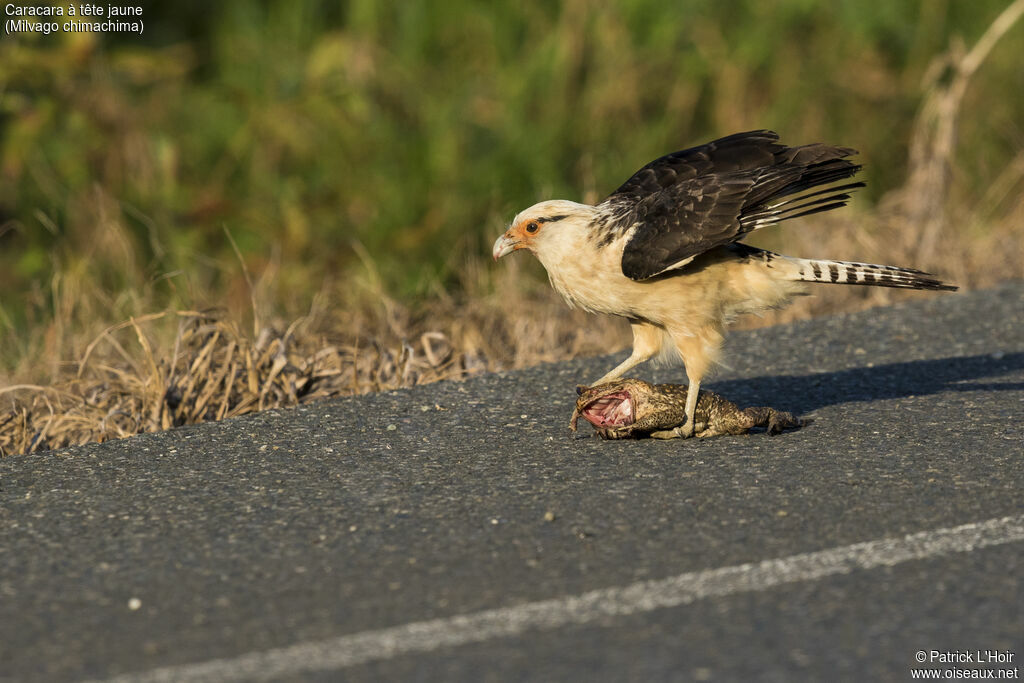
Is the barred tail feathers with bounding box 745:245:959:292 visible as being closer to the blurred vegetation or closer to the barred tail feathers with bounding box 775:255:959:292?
the barred tail feathers with bounding box 775:255:959:292

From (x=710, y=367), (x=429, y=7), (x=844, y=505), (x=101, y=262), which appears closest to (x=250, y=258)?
(x=101, y=262)

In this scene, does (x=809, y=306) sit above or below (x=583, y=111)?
below

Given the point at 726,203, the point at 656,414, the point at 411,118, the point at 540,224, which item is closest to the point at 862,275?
the point at 726,203

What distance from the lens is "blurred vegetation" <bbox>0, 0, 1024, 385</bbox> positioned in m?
10.5

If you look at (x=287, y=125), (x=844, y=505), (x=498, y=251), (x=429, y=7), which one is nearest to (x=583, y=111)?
(x=429, y=7)

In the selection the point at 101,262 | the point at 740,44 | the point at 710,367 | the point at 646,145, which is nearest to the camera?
the point at 710,367

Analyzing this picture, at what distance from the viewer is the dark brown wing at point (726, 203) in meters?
5.64

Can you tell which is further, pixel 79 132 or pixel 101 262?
pixel 79 132

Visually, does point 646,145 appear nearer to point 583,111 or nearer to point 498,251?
point 583,111

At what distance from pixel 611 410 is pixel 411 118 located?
6418mm

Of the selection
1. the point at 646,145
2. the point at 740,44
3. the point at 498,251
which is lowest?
the point at 498,251

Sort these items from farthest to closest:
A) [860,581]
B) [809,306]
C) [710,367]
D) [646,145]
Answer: [646,145] < [809,306] < [710,367] < [860,581]

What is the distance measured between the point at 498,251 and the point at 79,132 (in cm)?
633

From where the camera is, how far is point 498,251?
20.3 feet
